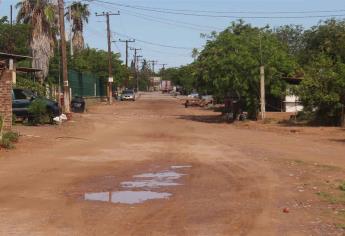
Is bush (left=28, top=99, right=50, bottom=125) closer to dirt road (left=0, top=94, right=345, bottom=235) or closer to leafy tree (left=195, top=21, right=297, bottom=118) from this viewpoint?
dirt road (left=0, top=94, right=345, bottom=235)

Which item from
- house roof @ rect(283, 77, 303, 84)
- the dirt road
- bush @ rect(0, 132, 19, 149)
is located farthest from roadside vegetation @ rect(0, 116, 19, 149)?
house roof @ rect(283, 77, 303, 84)

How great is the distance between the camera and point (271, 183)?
40.3 ft

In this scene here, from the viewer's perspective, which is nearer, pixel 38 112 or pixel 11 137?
pixel 11 137

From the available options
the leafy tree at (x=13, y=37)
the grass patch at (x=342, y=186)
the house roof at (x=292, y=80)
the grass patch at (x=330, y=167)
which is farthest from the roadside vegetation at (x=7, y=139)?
the leafy tree at (x=13, y=37)

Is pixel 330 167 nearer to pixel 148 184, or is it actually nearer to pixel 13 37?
pixel 148 184

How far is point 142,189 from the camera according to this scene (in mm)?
11602

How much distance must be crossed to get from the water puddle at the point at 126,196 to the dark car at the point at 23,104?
1906 cm

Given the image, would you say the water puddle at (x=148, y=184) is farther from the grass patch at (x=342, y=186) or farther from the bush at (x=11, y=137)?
the bush at (x=11, y=137)

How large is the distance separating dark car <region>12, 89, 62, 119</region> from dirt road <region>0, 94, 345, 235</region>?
7539 millimetres

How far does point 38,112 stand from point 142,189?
18.2 metres

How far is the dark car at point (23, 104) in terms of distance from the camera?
29.3 meters

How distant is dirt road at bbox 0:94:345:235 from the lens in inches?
328

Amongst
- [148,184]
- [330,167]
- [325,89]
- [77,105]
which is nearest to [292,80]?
[325,89]

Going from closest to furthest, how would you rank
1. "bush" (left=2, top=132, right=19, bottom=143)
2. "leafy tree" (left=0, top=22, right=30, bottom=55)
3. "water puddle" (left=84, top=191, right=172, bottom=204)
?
"water puddle" (left=84, top=191, right=172, bottom=204)
"bush" (left=2, top=132, right=19, bottom=143)
"leafy tree" (left=0, top=22, right=30, bottom=55)
